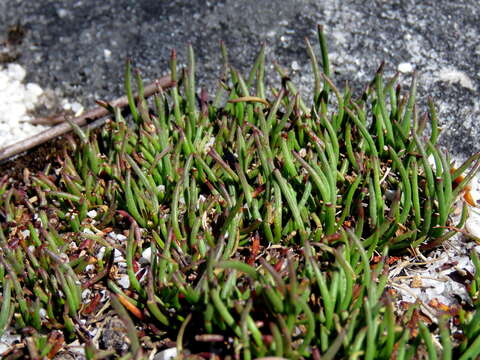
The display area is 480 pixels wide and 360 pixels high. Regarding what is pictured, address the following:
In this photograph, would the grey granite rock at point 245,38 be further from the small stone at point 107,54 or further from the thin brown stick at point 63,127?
the thin brown stick at point 63,127

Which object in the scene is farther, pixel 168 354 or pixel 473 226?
pixel 473 226

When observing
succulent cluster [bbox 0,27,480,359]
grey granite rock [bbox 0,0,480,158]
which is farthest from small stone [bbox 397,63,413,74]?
succulent cluster [bbox 0,27,480,359]

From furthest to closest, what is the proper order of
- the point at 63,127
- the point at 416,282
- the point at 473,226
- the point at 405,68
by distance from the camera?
the point at 405,68
the point at 63,127
the point at 473,226
the point at 416,282

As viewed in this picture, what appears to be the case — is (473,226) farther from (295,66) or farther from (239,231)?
(295,66)

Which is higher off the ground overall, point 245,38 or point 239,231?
point 245,38

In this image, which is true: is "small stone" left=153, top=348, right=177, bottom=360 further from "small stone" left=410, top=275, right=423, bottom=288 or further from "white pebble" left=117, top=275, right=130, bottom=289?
"small stone" left=410, top=275, right=423, bottom=288

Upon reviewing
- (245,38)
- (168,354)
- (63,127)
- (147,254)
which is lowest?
(168,354)

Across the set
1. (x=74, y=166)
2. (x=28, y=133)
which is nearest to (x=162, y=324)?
(x=74, y=166)

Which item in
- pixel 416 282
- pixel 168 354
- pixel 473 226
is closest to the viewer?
pixel 168 354

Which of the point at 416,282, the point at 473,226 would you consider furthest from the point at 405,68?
the point at 416,282
